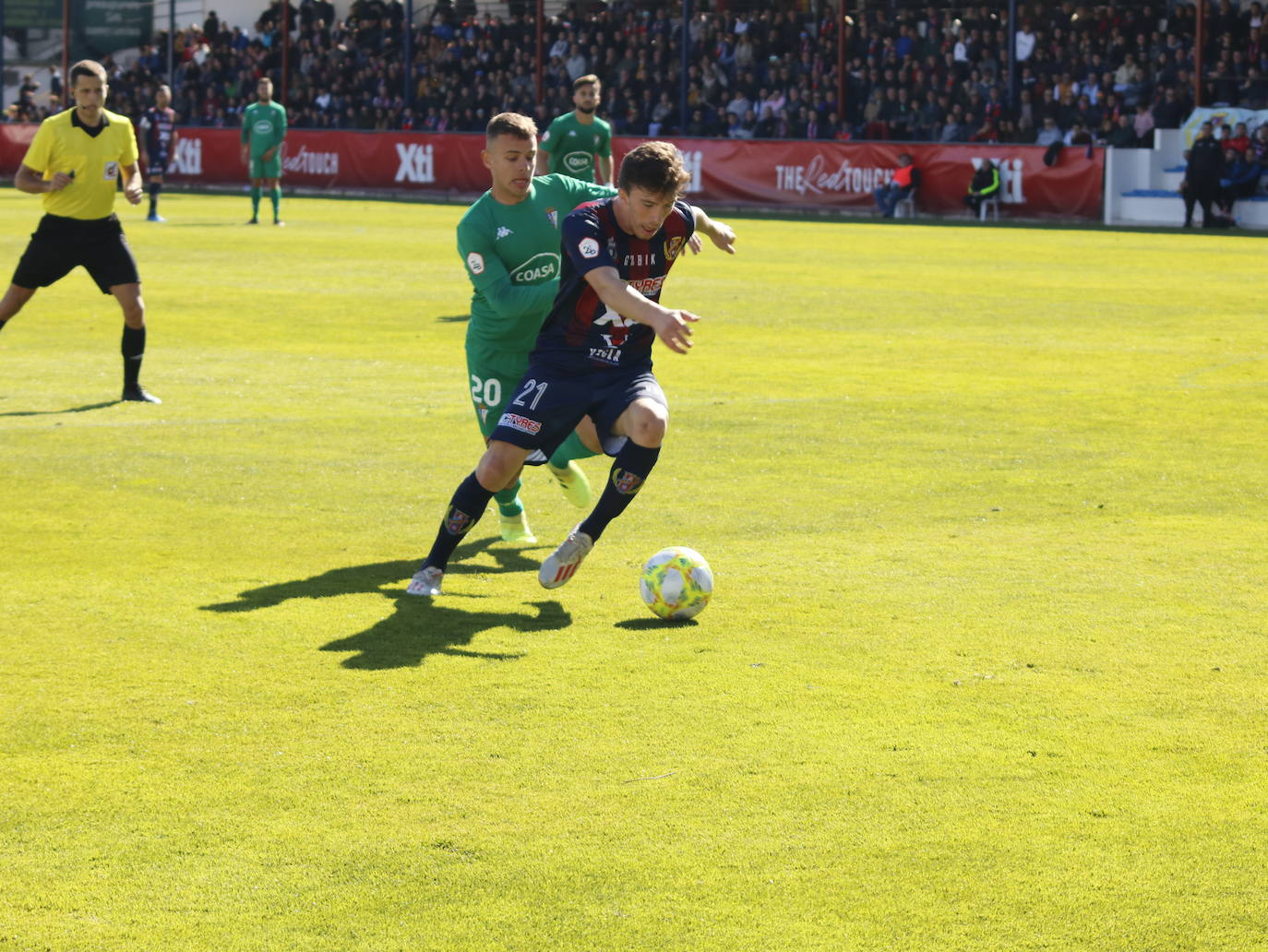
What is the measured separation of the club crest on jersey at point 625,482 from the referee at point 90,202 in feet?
20.3

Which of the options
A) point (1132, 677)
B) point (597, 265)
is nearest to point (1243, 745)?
point (1132, 677)

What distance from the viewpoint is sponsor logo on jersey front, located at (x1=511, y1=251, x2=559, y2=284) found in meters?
7.95

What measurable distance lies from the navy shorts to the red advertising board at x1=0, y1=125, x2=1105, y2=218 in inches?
1104

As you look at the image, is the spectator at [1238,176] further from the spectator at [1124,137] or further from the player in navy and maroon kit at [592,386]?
the player in navy and maroon kit at [592,386]

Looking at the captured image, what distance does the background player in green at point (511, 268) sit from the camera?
7.73 metres

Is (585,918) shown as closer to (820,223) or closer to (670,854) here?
(670,854)

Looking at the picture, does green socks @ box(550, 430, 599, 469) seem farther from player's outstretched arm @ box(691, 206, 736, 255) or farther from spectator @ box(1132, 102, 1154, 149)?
spectator @ box(1132, 102, 1154, 149)

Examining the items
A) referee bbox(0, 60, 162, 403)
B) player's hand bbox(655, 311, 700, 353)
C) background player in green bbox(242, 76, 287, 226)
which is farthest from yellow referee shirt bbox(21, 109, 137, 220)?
background player in green bbox(242, 76, 287, 226)

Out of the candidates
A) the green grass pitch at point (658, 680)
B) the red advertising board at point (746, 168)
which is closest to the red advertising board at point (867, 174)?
the red advertising board at point (746, 168)

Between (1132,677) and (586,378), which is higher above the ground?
(586,378)

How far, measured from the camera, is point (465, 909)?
13.2 feet

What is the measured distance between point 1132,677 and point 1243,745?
28.0 inches

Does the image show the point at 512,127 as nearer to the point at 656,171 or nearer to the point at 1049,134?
the point at 656,171

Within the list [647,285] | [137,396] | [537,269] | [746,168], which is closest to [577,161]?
[137,396]
